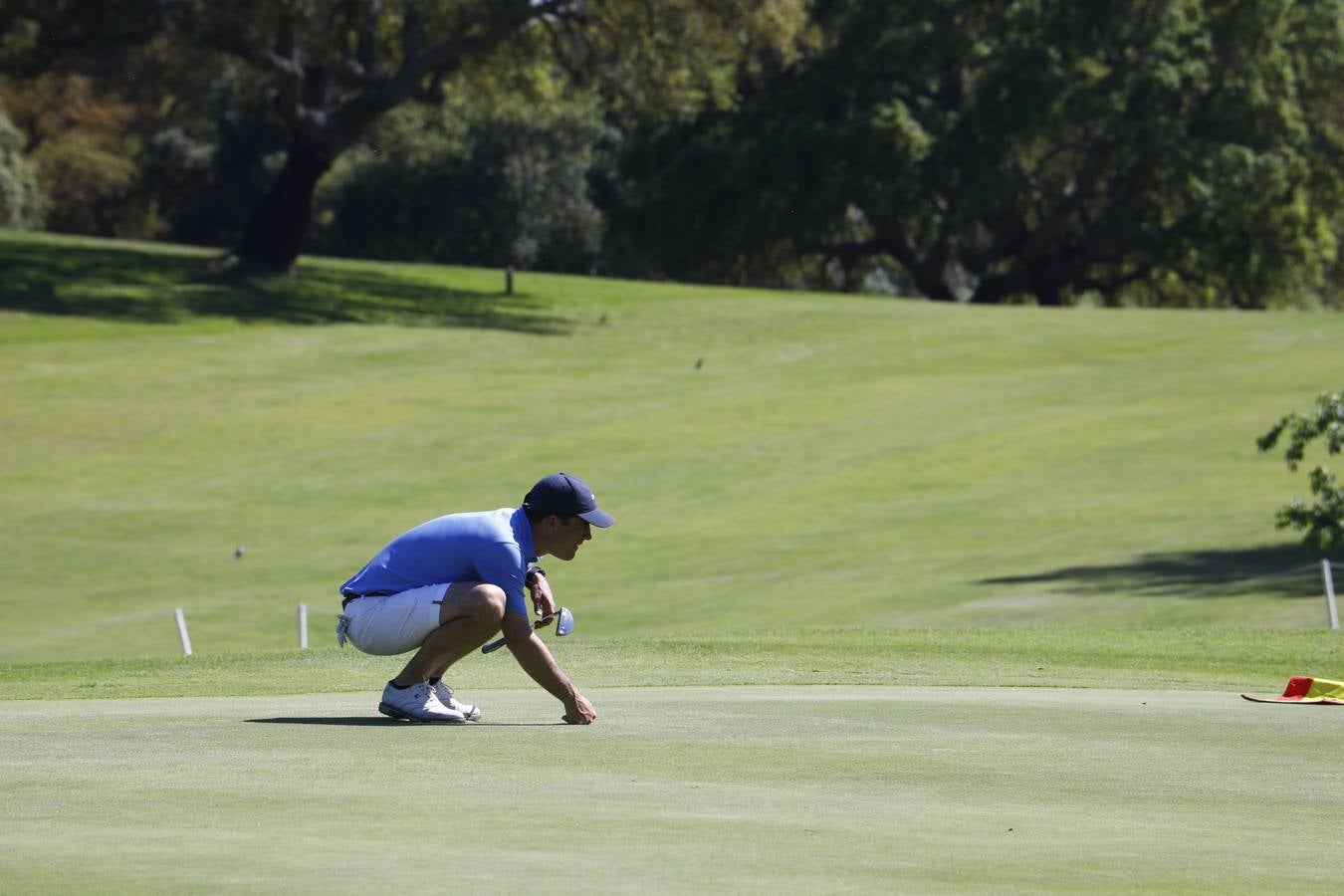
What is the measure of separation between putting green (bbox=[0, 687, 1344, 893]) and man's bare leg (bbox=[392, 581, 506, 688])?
0.34 meters

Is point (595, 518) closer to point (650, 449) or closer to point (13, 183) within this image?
point (650, 449)

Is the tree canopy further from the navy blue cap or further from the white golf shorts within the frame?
the navy blue cap

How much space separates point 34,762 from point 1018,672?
872 cm

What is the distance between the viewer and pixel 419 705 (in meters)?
9.66

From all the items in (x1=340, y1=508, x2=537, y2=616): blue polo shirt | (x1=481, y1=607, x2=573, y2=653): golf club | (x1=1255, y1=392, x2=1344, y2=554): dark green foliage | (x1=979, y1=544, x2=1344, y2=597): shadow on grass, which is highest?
(x1=340, y1=508, x2=537, y2=616): blue polo shirt

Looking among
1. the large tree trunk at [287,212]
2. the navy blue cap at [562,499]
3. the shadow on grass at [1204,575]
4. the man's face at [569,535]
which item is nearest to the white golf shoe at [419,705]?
the man's face at [569,535]

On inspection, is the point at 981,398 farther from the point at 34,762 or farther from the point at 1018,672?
the point at 34,762

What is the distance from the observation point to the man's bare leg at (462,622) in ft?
30.0

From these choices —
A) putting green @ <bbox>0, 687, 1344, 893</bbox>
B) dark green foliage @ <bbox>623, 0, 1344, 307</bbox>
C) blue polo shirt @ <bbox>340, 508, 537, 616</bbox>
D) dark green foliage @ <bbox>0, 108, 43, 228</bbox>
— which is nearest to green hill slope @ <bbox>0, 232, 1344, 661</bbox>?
dark green foliage @ <bbox>0, 108, 43, 228</bbox>

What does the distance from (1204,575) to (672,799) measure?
2126 centimetres

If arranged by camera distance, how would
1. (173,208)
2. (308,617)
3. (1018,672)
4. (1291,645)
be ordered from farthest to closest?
(173,208) < (308,617) < (1291,645) < (1018,672)

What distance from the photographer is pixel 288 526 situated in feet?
103

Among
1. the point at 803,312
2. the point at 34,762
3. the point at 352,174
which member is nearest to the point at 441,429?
the point at 803,312

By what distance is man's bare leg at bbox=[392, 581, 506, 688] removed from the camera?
9.14 meters
